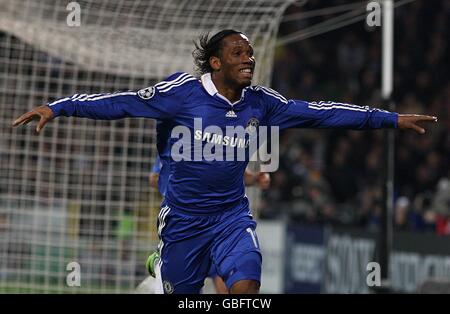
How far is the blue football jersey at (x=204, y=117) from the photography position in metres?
6.58

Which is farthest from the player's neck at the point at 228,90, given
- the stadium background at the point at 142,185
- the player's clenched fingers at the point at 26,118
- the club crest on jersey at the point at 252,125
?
the stadium background at the point at 142,185

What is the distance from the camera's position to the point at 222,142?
664 cm

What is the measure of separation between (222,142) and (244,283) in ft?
3.00

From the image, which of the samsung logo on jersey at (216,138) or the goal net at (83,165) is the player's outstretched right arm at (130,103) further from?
the goal net at (83,165)

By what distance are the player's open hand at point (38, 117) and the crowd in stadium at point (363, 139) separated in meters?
8.71

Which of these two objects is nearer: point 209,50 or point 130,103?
point 130,103

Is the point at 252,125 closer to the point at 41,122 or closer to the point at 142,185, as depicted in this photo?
the point at 41,122

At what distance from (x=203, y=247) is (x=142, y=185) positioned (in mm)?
4866

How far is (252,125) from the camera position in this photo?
6.75 m

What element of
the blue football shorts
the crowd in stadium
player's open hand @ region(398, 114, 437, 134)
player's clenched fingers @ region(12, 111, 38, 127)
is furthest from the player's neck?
the crowd in stadium

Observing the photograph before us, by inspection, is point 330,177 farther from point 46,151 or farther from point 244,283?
point 244,283

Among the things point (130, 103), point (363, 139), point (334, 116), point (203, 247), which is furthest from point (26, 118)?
point (363, 139)

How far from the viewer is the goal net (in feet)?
36.3
